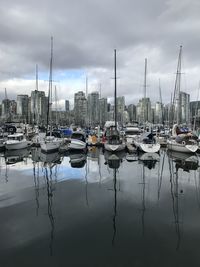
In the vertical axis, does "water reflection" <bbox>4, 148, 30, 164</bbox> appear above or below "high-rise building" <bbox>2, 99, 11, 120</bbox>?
below

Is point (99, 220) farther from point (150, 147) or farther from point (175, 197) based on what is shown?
point (150, 147)

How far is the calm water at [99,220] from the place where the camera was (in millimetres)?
8844

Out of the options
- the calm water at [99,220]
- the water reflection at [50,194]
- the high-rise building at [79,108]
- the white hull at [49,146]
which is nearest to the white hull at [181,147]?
the calm water at [99,220]

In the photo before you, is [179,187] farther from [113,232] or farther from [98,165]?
[98,165]

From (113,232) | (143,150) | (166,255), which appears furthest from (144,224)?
(143,150)

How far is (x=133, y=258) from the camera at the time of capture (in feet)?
28.5

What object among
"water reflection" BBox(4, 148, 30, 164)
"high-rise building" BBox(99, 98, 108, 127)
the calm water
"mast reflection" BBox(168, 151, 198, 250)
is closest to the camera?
the calm water

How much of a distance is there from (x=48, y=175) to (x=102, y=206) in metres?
9.40

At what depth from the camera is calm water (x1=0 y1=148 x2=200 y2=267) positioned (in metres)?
8.84

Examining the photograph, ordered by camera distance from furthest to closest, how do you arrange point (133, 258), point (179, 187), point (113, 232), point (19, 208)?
point (179, 187) < point (19, 208) < point (113, 232) < point (133, 258)

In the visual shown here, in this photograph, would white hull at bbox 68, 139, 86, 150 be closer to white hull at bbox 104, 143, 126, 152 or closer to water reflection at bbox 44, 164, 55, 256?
white hull at bbox 104, 143, 126, 152

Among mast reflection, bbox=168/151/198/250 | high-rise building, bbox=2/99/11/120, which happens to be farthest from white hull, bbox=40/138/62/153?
high-rise building, bbox=2/99/11/120

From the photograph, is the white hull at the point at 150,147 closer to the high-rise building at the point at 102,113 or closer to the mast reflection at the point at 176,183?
the mast reflection at the point at 176,183

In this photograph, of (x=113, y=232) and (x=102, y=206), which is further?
(x=102, y=206)
